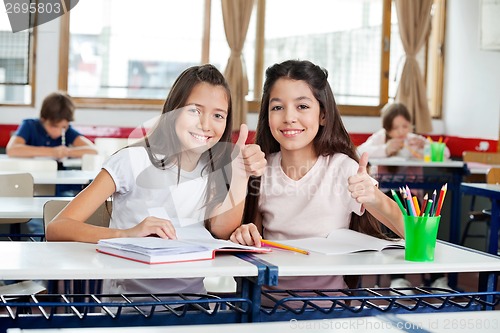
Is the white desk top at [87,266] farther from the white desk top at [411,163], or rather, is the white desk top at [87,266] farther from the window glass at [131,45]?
the window glass at [131,45]

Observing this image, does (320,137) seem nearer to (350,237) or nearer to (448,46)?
(350,237)

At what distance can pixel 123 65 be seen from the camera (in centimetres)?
711

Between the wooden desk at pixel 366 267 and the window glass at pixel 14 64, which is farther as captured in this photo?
the window glass at pixel 14 64

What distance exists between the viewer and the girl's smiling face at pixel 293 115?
7.95 ft

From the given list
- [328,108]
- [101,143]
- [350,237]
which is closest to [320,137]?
[328,108]

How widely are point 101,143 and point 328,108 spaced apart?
12.1 ft

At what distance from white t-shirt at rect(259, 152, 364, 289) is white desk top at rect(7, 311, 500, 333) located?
0.99 m

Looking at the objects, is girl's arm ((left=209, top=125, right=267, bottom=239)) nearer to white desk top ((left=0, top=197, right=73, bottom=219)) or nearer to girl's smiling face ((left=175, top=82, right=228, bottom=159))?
girl's smiling face ((left=175, top=82, right=228, bottom=159))

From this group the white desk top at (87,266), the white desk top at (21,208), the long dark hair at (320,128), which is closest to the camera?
the white desk top at (87,266)

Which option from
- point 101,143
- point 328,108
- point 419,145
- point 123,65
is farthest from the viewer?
point 123,65

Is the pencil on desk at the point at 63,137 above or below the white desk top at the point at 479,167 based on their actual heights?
above

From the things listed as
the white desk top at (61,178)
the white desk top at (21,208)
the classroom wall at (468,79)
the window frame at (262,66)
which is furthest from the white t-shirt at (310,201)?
the window frame at (262,66)

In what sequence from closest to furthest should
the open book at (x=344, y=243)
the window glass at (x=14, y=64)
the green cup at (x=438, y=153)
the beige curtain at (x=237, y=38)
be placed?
1. the open book at (x=344, y=243)
2. the green cup at (x=438, y=153)
3. the window glass at (x=14, y=64)
4. the beige curtain at (x=237, y=38)

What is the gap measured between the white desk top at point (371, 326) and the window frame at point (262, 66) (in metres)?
5.91
